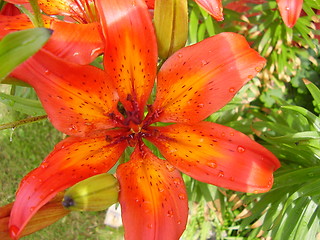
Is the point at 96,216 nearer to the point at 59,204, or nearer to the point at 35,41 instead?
the point at 59,204

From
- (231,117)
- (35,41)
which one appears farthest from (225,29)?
(35,41)

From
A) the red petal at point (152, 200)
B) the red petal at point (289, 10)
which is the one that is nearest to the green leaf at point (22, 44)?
the red petal at point (152, 200)

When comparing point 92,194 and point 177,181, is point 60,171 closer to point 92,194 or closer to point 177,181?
point 92,194

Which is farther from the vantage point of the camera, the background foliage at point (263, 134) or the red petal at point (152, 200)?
the background foliage at point (263, 134)

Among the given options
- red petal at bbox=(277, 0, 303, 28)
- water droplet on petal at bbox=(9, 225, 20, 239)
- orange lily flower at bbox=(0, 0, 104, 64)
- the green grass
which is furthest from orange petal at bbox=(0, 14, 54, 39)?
the green grass

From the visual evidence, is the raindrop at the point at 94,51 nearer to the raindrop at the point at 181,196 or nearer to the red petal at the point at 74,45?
the red petal at the point at 74,45

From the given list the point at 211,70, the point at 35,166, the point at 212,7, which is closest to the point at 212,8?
the point at 212,7
